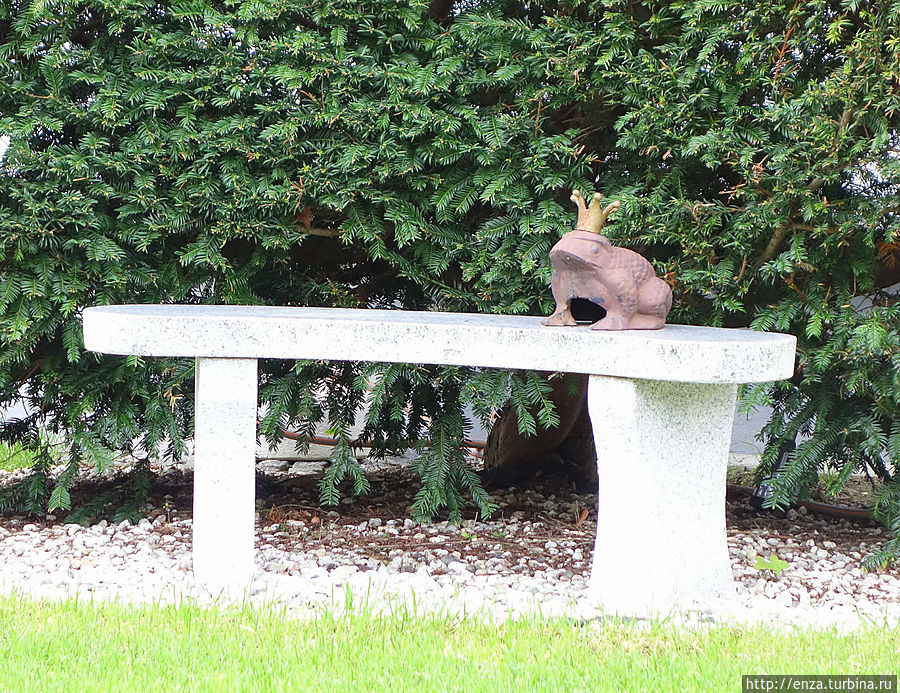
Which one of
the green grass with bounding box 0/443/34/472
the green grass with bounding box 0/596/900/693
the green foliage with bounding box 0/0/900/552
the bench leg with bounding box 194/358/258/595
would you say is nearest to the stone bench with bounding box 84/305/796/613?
the bench leg with bounding box 194/358/258/595

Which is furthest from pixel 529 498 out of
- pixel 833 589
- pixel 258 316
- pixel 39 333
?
pixel 39 333

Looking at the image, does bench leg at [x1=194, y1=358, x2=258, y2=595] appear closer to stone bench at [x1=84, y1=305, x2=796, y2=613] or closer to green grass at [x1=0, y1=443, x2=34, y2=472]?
stone bench at [x1=84, y1=305, x2=796, y2=613]

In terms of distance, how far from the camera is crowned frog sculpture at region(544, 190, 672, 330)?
3.51 m

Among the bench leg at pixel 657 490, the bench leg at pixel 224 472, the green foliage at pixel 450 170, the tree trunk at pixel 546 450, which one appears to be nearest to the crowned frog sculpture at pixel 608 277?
the bench leg at pixel 657 490

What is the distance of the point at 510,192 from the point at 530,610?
1804 millimetres

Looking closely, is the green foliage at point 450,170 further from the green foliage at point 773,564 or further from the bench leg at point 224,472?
the bench leg at point 224,472

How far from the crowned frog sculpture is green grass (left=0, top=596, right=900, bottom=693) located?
1093mm

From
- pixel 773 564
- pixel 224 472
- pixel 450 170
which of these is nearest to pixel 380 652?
pixel 224 472

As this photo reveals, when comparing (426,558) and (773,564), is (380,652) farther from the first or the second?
(773,564)

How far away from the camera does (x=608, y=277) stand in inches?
139

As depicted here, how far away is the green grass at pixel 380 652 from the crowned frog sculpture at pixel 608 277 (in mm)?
1093

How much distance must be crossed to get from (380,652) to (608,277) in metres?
1.55

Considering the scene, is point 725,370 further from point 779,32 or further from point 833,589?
point 779,32

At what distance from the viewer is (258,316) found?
3678 mm
